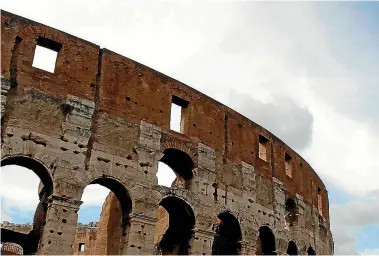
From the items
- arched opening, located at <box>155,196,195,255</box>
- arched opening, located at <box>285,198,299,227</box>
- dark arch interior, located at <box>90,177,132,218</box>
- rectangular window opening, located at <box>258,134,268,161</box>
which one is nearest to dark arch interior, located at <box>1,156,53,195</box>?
dark arch interior, located at <box>90,177,132,218</box>

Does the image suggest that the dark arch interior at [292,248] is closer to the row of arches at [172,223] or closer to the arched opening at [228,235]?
the row of arches at [172,223]

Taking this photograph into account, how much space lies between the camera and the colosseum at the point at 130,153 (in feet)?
36.4

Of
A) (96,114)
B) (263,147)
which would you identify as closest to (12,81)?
(96,114)

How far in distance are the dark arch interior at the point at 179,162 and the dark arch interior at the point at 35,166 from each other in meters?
3.56

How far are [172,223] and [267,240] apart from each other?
4074 mm

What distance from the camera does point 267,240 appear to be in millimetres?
16031

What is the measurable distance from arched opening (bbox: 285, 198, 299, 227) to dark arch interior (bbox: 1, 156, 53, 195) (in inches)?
374

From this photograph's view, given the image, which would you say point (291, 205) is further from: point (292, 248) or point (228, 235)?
point (228, 235)

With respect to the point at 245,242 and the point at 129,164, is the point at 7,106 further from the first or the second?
the point at 245,242

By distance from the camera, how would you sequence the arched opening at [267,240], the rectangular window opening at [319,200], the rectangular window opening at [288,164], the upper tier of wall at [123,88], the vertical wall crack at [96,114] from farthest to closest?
the rectangular window opening at [319,200], the rectangular window opening at [288,164], the arched opening at [267,240], the vertical wall crack at [96,114], the upper tier of wall at [123,88]

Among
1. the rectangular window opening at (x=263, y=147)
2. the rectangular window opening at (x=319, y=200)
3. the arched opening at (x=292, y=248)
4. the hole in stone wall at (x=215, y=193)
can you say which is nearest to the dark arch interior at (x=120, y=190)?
the hole in stone wall at (x=215, y=193)

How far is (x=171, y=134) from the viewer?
1349 cm

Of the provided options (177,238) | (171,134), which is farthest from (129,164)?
(177,238)

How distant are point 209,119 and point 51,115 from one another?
5172mm
